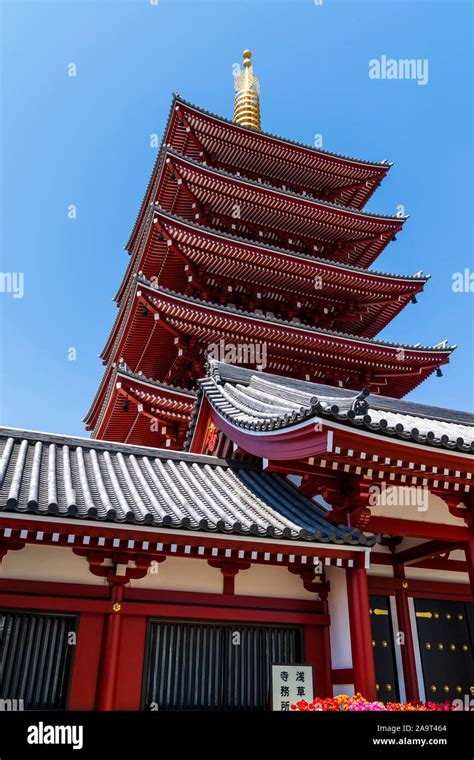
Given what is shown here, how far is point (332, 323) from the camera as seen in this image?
20922 mm

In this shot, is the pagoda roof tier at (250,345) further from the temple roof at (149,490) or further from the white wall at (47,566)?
the white wall at (47,566)

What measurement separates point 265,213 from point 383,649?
615 inches

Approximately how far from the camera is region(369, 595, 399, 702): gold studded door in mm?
9229

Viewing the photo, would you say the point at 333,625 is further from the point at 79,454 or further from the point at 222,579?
the point at 79,454

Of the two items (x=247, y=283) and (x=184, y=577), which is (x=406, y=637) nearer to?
(x=184, y=577)

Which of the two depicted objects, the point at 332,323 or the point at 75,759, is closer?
the point at 75,759

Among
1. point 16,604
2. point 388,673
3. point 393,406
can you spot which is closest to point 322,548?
point 388,673

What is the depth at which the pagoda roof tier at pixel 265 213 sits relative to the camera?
19.5 meters

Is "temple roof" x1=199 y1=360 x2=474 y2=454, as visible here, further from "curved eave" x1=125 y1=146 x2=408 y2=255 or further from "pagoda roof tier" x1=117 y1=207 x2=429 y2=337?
"curved eave" x1=125 y1=146 x2=408 y2=255

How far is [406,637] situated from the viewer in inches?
378

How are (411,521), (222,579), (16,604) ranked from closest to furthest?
Result: (16,604) < (222,579) < (411,521)

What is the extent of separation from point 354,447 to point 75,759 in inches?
185

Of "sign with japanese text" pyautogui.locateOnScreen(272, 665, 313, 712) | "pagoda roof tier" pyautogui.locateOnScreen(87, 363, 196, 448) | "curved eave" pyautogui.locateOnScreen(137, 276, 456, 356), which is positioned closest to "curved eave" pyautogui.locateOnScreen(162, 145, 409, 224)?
"curved eave" pyautogui.locateOnScreen(137, 276, 456, 356)

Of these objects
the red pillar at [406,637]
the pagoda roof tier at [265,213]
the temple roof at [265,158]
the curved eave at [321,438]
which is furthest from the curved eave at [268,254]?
the red pillar at [406,637]
